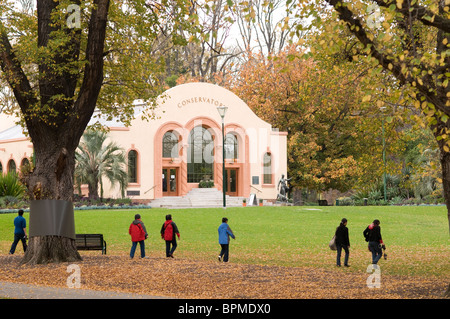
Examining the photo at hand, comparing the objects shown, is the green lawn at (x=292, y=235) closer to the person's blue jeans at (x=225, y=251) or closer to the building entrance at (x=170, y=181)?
the person's blue jeans at (x=225, y=251)

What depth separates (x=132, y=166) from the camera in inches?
1854

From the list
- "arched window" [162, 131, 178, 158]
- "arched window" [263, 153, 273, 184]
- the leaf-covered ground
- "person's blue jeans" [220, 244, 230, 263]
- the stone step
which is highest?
"arched window" [162, 131, 178, 158]

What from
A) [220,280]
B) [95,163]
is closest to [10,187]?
[95,163]

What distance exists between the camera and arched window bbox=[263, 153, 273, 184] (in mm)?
51375

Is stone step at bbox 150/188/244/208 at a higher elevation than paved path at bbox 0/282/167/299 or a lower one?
higher

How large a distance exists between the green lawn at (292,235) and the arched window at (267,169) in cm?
1379

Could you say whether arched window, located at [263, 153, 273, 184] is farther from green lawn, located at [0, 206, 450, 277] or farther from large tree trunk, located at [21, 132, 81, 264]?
large tree trunk, located at [21, 132, 81, 264]

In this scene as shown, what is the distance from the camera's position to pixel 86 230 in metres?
25.3

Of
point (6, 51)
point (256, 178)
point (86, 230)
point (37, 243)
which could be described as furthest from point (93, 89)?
point (256, 178)

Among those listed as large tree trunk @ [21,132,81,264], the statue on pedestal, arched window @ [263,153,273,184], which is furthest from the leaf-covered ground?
arched window @ [263,153,273,184]

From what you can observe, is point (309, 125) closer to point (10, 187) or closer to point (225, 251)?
point (10, 187)

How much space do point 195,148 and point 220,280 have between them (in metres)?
37.9

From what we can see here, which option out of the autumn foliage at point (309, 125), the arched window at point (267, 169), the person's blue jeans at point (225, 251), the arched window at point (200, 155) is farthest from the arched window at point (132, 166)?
the person's blue jeans at point (225, 251)

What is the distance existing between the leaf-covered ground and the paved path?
0.55 meters
